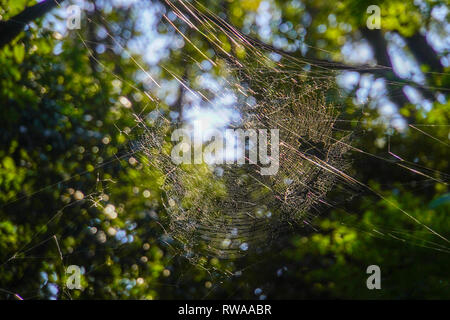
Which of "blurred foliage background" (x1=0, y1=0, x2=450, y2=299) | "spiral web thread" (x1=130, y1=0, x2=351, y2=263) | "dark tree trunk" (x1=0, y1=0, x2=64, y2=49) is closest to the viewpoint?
"spiral web thread" (x1=130, y1=0, x2=351, y2=263)

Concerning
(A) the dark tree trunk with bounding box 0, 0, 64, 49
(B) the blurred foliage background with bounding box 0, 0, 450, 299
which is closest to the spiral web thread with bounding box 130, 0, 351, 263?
(B) the blurred foliage background with bounding box 0, 0, 450, 299

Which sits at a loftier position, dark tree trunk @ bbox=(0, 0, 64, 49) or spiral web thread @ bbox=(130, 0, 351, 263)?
dark tree trunk @ bbox=(0, 0, 64, 49)

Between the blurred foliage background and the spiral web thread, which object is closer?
the spiral web thread

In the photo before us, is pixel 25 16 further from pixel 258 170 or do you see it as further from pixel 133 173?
pixel 258 170

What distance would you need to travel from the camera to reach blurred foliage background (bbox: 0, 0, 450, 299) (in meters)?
2.82

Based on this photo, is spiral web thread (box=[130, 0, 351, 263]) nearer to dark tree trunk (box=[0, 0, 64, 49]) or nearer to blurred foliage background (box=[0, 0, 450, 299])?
blurred foliage background (box=[0, 0, 450, 299])

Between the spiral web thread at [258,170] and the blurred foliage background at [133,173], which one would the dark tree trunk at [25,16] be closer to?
the blurred foliage background at [133,173]

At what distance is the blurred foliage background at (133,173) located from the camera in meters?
2.82

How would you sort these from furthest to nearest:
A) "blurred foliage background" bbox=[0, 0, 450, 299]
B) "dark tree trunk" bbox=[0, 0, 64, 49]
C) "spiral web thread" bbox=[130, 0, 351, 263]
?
"blurred foliage background" bbox=[0, 0, 450, 299] < "dark tree trunk" bbox=[0, 0, 64, 49] < "spiral web thread" bbox=[130, 0, 351, 263]

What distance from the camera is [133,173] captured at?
3.29 meters

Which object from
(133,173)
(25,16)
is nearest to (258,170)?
(133,173)

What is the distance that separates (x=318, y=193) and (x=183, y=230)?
921mm
